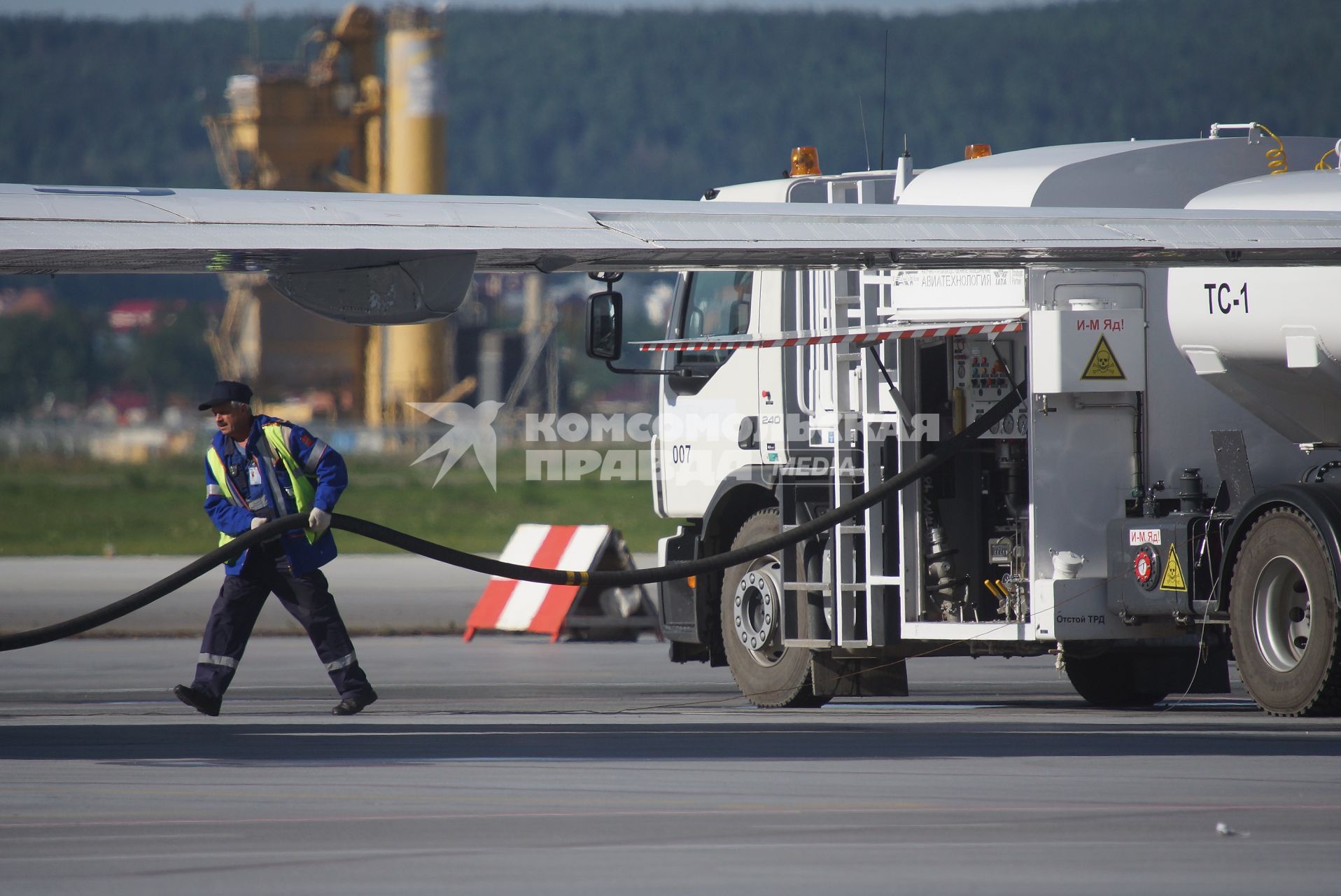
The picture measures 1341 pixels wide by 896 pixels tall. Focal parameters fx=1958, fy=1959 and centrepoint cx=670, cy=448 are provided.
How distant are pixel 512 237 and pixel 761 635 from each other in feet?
14.6

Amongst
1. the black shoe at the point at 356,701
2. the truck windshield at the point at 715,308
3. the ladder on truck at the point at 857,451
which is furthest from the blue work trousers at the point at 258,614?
the truck windshield at the point at 715,308

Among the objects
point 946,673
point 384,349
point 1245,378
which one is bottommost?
point 946,673

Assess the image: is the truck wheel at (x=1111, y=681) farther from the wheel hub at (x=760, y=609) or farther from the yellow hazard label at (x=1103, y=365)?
the yellow hazard label at (x=1103, y=365)

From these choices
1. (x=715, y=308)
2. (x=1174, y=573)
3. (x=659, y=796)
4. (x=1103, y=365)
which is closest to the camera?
(x=659, y=796)

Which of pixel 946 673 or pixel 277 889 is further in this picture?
pixel 946 673

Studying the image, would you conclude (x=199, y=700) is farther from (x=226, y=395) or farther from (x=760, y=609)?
(x=760, y=609)

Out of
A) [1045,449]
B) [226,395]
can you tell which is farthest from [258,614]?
[1045,449]

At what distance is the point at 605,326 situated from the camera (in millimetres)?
11547

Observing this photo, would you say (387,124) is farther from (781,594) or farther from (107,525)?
(781,594)

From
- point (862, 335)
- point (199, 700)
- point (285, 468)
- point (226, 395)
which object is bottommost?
point (199, 700)

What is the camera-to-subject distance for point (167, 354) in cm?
13375

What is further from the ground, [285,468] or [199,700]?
[285,468]

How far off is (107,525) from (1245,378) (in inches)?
1781

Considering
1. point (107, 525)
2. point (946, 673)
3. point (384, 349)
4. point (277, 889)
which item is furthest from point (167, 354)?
point (277, 889)
